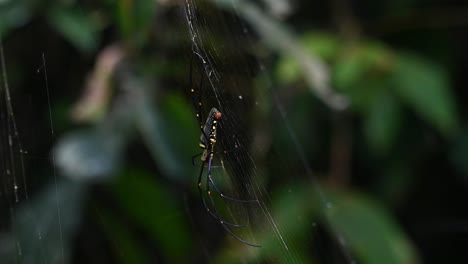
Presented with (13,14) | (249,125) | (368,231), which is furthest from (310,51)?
(13,14)

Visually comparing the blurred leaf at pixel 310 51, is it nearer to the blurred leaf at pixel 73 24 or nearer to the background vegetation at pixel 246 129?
the background vegetation at pixel 246 129

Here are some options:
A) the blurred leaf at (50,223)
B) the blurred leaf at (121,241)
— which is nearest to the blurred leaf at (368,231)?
the blurred leaf at (121,241)

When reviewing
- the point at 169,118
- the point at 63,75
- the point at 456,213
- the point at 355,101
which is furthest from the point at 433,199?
the point at 63,75

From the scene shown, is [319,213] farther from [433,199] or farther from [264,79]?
[433,199]

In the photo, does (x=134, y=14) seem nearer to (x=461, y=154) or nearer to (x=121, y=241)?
(x=121, y=241)

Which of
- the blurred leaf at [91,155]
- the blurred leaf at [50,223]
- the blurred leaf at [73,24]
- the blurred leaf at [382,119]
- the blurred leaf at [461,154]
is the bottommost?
the blurred leaf at [461,154]

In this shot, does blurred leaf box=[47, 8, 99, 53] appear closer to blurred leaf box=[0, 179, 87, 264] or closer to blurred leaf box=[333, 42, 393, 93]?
blurred leaf box=[0, 179, 87, 264]

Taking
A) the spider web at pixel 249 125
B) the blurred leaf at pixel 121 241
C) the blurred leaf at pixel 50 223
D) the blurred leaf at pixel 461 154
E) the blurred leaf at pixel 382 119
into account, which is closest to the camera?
the spider web at pixel 249 125
